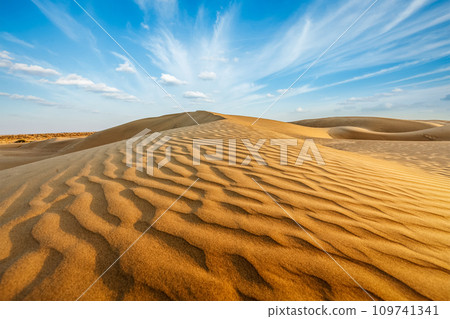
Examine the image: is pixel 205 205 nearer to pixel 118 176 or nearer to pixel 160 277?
pixel 160 277

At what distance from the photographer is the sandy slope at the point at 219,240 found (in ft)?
3.28

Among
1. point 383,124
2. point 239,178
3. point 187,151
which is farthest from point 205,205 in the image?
point 383,124

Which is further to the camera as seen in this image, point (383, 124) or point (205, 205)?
Result: point (383, 124)

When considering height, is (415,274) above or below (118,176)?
below

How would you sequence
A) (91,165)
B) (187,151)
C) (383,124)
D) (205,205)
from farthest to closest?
1. (383,124)
2. (187,151)
3. (91,165)
4. (205,205)

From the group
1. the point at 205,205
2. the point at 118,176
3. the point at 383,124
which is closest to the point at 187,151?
the point at 118,176

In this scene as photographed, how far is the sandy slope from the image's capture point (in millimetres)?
1001

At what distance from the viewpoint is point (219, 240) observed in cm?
128
